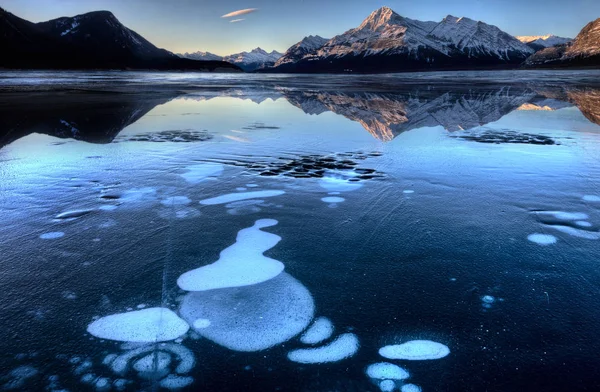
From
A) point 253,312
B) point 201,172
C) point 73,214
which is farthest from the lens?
point 201,172

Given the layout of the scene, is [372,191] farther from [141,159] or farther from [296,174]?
[141,159]

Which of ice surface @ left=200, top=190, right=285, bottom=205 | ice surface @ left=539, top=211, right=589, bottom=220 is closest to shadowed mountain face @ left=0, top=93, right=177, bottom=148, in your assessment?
ice surface @ left=200, top=190, right=285, bottom=205

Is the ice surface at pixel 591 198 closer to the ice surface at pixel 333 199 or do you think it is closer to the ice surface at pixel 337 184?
the ice surface at pixel 337 184

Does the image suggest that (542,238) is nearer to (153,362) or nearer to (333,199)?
(333,199)

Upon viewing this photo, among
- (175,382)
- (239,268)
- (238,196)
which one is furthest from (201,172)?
(175,382)

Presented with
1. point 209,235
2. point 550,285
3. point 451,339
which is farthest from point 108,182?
point 550,285

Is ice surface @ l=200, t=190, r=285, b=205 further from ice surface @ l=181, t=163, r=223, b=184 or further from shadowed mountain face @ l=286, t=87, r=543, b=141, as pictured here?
shadowed mountain face @ l=286, t=87, r=543, b=141

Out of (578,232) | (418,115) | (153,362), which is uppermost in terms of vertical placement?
(418,115)
